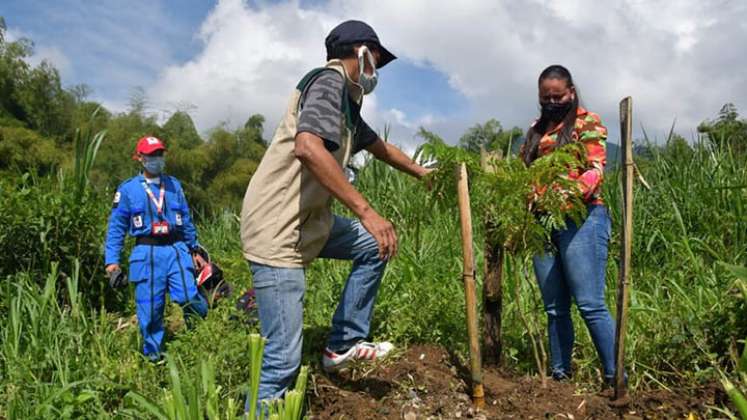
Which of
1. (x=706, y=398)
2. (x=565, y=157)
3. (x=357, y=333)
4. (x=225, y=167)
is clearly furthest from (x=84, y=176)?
(x=225, y=167)

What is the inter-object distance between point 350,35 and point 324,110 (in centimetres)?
45

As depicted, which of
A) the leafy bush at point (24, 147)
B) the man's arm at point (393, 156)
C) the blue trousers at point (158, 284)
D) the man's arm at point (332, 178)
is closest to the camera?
the man's arm at point (332, 178)

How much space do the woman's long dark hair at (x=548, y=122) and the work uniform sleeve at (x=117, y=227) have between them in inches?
120

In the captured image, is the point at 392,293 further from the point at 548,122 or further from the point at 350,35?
the point at 350,35

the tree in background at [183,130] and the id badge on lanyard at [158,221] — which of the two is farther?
the tree in background at [183,130]

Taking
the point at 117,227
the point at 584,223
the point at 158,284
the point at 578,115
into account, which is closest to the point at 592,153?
the point at 578,115

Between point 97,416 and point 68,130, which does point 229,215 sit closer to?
point 97,416

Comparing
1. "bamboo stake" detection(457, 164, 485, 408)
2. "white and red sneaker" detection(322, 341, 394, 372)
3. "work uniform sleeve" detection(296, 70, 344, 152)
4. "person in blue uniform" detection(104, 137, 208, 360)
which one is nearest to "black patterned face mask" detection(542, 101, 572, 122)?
"bamboo stake" detection(457, 164, 485, 408)

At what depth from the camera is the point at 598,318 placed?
2947 mm

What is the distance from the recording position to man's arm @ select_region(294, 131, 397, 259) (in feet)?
7.50

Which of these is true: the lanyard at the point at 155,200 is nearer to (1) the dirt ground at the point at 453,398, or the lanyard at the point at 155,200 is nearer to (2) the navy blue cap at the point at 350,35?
(1) the dirt ground at the point at 453,398

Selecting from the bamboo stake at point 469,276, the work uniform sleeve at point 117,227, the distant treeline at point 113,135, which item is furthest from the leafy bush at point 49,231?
the distant treeline at point 113,135

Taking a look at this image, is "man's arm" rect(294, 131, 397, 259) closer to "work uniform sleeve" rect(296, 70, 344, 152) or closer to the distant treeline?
"work uniform sleeve" rect(296, 70, 344, 152)

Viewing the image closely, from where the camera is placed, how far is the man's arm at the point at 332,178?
90.0 inches
